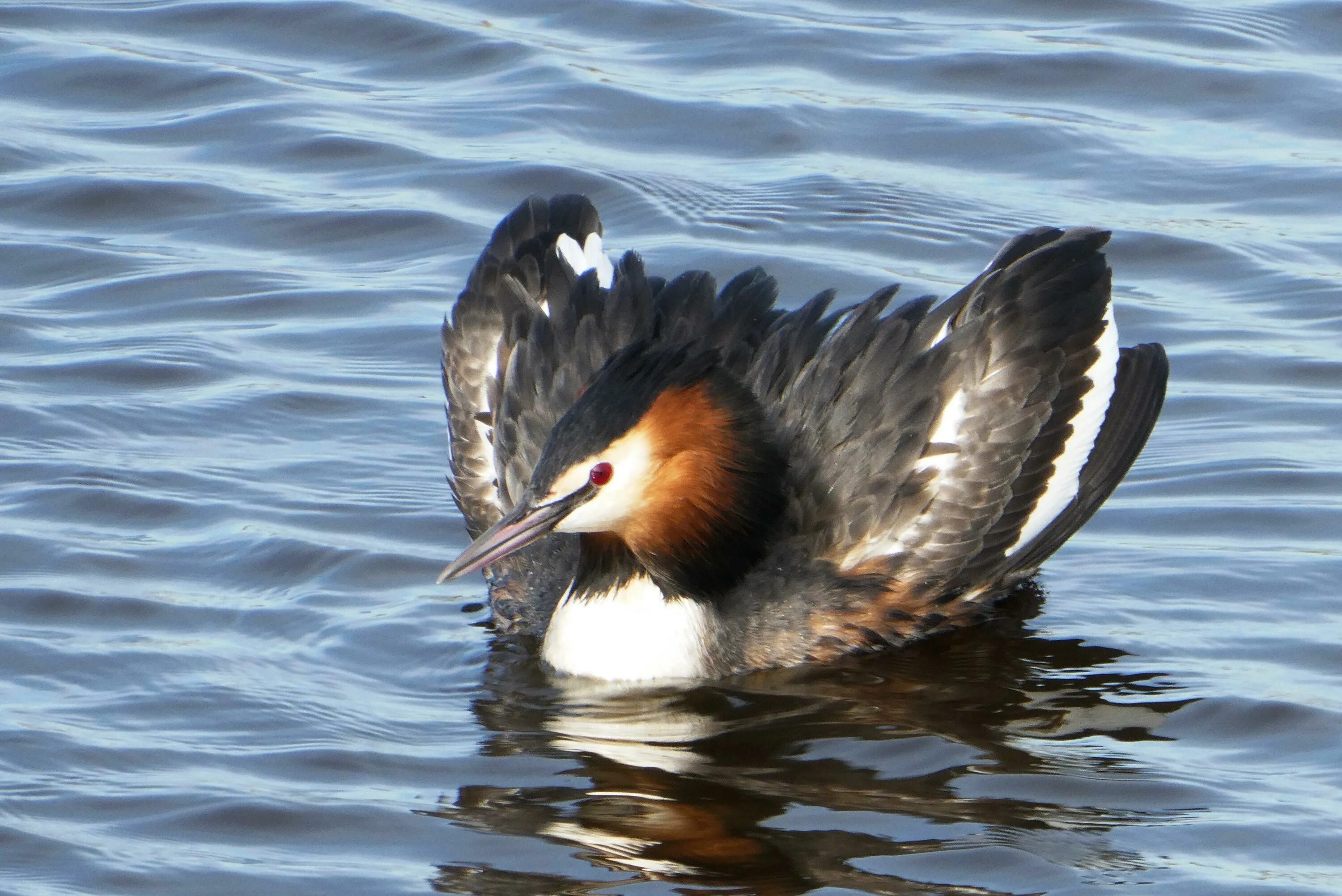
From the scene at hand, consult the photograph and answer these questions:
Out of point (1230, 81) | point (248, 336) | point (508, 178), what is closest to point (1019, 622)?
point (248, 336)

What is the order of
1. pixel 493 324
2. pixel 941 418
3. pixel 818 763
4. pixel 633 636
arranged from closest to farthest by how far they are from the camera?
pixel 818 763
pixel 633 636
pixel 941 418
pixel 493 324

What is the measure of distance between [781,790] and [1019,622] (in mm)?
1814

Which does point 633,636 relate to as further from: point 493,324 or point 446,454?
point 446,454

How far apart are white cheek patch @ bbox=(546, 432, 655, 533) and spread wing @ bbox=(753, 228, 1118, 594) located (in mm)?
685

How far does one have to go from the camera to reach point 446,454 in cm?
994

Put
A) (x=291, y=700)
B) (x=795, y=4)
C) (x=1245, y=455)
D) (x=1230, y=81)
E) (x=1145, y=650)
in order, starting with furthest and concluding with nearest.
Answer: (x=795, y=4), (x=1230, y=81), (x=1245, y=455), (x=1145, y=650), (x=291, y=700)

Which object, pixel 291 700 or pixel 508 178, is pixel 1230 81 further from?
pixel 291 700

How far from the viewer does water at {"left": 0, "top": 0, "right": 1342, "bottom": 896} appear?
6953 mm

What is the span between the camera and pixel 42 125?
13203mm

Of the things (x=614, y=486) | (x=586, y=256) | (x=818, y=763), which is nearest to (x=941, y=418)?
(x=614, y=486)

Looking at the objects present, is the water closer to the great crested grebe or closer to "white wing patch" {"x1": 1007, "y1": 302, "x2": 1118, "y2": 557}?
the great crested grebe

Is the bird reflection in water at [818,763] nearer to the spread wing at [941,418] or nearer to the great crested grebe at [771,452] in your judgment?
the great crested grebe at [771,452]

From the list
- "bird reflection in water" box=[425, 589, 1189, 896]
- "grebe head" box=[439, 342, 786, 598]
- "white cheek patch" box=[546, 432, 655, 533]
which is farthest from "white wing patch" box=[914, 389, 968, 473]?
"white cheek patch" box=[546, 432, 655, 533]

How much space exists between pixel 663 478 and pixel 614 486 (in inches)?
7.9
